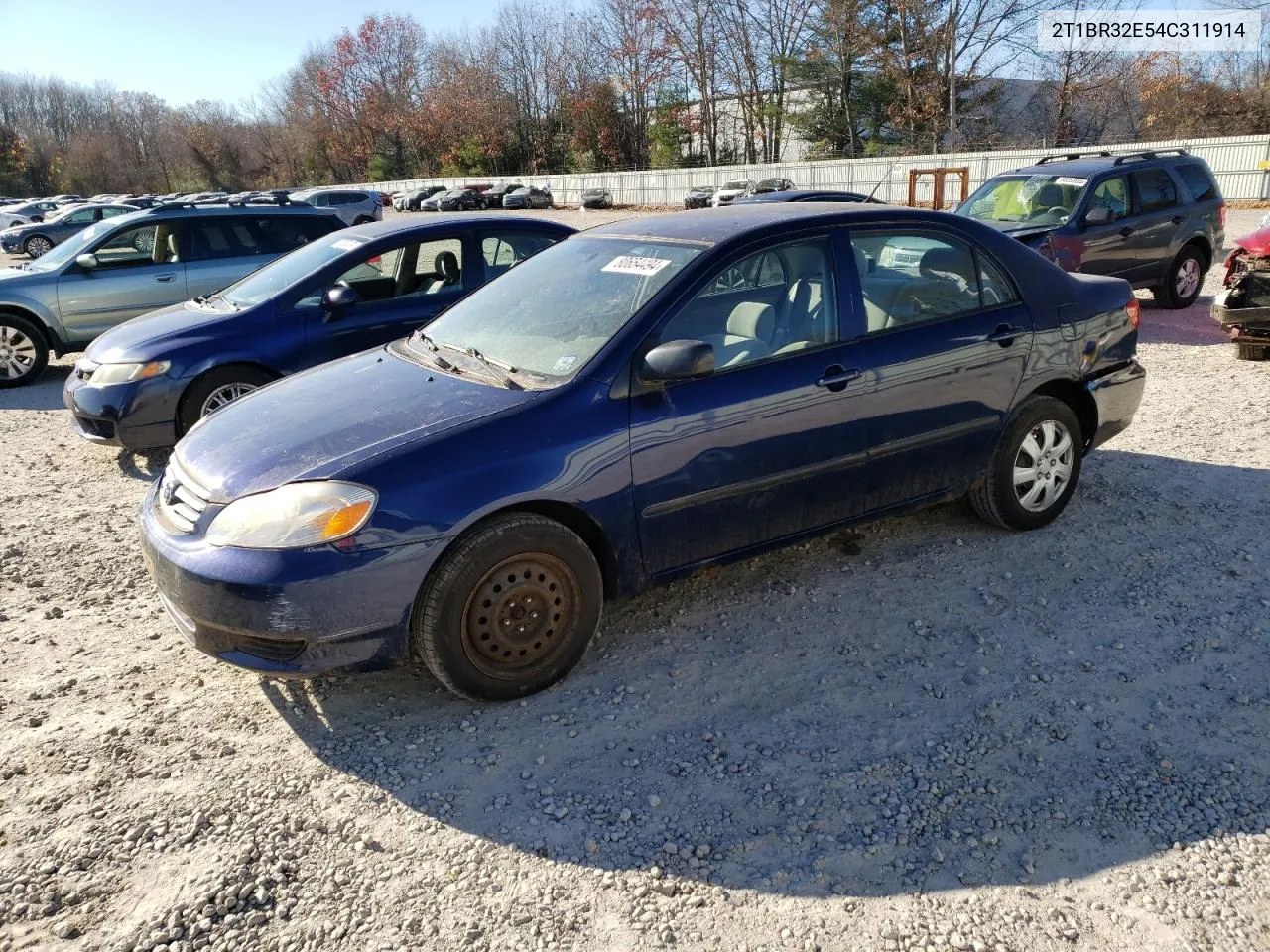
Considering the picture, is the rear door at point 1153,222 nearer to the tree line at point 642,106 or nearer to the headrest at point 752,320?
the headrest at point 752,320

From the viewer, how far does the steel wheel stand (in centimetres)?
2791

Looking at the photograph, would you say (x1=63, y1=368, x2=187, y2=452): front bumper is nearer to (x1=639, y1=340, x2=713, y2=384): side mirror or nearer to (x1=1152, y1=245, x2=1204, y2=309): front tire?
(x1=639, y1=340, x2=713, y2=384): side mirror

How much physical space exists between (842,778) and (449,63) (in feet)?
263

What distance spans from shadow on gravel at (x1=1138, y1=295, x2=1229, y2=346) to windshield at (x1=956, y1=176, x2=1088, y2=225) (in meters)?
1.56

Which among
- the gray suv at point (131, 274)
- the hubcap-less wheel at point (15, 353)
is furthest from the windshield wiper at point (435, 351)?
the hubcap-less wheel at point (15, 353)

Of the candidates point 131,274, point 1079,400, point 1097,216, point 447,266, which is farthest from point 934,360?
point 131,274

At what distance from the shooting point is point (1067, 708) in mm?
3410

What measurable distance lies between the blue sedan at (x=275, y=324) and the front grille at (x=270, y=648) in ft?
11.9

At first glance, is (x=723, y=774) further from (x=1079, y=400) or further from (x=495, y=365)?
(x=1079, y=400)

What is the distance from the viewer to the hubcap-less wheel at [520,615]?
3.36m

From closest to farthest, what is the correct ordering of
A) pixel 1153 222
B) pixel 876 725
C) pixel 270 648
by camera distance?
pixel 270 648 < pixel 876 725 < pixel 1153 222

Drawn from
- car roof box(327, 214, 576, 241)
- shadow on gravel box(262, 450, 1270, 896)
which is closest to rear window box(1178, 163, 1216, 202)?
car roof box(327, 214, 576, 241)

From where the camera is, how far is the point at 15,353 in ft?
31.8

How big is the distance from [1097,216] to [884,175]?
2117cm
